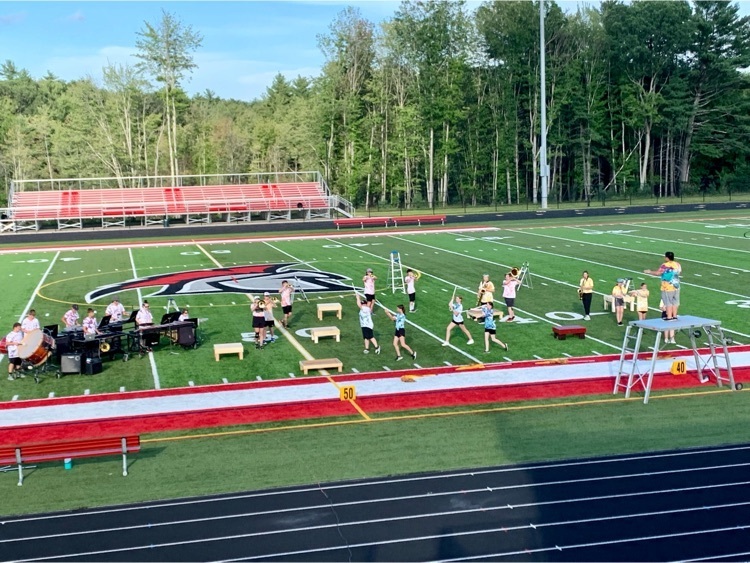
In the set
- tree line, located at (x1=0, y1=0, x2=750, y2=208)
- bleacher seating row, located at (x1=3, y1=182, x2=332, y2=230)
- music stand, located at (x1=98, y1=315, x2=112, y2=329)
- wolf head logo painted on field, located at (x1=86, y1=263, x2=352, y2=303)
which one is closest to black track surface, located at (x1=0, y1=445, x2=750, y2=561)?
music stand, located at (x1=98, y1=315, x2=112, y2=329)

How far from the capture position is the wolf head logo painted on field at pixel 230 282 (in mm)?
32031

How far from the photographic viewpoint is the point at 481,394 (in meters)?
18.5

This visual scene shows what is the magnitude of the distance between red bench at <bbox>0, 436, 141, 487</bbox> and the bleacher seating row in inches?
1973

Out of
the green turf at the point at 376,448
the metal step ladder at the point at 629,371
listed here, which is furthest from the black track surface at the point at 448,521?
the metal step ladder at the point at 629,371

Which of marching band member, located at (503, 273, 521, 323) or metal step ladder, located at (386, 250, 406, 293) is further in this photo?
metal step ladder, located at (386, 250, 406, 293)

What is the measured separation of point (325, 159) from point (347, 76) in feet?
27.1

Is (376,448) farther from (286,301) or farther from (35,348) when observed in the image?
(286,301)

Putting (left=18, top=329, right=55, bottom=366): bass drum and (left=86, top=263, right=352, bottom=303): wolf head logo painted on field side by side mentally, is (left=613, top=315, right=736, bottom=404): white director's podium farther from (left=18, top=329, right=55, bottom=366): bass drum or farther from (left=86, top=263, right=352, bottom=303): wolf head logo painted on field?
(left=86, top=263, right=352, bottom=303): wolf head logo painted on field

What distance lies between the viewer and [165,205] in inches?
2621

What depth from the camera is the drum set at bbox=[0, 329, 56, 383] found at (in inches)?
794

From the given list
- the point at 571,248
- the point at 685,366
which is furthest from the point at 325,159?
the point at 685,366

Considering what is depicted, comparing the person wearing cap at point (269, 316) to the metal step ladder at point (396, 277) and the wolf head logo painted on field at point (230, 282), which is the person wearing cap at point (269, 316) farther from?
the metal step ladder at point (396, 277)

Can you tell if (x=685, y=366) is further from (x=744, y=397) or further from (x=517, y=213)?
(x=517, y=213)

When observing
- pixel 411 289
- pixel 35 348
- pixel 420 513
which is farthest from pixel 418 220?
pixel 420 513
